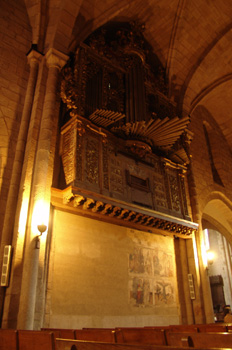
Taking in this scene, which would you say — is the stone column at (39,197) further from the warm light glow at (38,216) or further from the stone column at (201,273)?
the stone column at (201,273)

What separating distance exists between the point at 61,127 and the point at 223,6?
8.55m

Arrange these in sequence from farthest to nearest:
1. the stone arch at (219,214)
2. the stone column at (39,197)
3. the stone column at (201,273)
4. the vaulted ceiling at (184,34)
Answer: the stone arch at (219,214) < the vaulted ceiling at (184,34) < the stone column at (201,273) < the stone column at (39,197)

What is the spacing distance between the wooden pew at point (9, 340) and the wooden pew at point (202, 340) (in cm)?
142

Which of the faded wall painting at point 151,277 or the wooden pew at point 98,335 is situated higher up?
the faded wall painting at point 151,277

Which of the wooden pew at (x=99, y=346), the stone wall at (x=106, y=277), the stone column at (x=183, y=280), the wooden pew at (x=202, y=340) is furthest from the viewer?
the stone column at (x=183, y=280)

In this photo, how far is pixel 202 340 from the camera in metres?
2.19

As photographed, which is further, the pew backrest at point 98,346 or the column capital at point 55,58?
the column capital at point 55,58

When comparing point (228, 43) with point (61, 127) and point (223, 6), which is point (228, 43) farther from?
point (61, 127)

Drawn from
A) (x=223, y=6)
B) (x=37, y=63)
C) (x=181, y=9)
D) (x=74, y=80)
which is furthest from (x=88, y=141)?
(x=223, y=6)

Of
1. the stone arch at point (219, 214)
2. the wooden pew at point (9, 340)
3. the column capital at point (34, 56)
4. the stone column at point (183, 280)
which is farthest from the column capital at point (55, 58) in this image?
the stone arch at point (219, 214)

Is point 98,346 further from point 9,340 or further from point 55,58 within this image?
point 55,58

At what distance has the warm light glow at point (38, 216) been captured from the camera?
20.2ft

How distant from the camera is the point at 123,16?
11180 mm

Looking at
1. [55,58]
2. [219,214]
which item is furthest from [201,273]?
[55,58]
